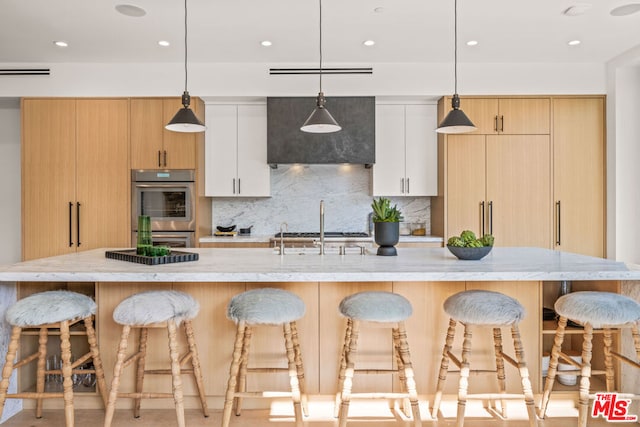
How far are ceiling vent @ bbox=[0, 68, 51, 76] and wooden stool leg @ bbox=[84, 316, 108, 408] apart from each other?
3.09 metres

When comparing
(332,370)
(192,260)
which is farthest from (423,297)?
(192,260)

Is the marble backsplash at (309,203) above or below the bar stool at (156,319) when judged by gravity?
above

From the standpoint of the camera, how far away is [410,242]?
4121 millimetres

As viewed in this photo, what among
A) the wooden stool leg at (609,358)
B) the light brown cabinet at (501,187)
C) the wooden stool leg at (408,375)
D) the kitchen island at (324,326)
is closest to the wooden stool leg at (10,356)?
the kitchen island at (324,326)

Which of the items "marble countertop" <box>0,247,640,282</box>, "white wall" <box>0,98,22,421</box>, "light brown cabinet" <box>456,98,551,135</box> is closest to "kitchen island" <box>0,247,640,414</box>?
"marble countertop" <box>0,247,640,282</box>

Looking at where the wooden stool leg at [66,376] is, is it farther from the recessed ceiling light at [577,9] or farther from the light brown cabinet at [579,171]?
the light brown cabinet at [579,171]

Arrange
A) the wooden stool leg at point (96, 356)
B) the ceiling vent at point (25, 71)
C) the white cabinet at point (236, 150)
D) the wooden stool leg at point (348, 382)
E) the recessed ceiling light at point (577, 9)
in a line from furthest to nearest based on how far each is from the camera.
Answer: the white cabinet at point (236, 150), the ceiling vent at point (25, 71), the recessed ceiling light at point (577, 9), the wooden stool leg at point (96, 356), the wooden stool leg at point (348, 382)

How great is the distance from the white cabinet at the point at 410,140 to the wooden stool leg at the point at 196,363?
270 centimetres

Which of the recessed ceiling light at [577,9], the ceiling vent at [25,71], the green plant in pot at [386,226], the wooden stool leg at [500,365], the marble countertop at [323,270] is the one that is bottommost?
the wooden stool leg at [500,365]

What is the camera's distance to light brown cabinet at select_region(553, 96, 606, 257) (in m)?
4.13

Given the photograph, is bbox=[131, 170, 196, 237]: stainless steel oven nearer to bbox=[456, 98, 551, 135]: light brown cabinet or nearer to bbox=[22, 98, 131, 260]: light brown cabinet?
bbox=[22, 98, 131, 260]: light brown cabinet

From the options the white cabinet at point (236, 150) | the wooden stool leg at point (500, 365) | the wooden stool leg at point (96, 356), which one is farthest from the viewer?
the white cabinet at point (236, 150)

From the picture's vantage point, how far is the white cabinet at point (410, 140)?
438 cm

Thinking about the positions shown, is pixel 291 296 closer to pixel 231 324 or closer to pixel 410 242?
pixel 231 324
